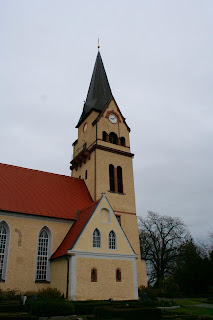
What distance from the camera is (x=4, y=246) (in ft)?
69.7

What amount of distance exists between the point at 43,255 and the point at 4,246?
319cm

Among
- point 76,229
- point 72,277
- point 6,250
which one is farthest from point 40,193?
point 72,277

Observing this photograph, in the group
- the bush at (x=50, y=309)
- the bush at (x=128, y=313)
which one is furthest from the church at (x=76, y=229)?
Answer: the bush at (x=128, y=313)

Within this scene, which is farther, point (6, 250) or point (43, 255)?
point (43, 255)

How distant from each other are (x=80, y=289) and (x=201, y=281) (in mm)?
18910

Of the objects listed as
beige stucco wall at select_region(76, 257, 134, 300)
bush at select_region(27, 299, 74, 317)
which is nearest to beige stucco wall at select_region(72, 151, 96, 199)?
beige stucco wall at select_region(76, 257, 134, 300)

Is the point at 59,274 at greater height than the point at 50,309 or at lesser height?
greater

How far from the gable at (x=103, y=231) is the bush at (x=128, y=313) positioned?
730 centimetres

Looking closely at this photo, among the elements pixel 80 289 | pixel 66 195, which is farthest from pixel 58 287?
pixel 66 195

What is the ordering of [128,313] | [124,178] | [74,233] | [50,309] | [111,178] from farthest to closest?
[124,178], [111,178], [74,233], [50,309], [128,313]

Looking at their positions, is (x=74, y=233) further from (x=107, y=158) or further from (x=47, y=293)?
(x=107, y=158)

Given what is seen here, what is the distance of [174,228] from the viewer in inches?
1881

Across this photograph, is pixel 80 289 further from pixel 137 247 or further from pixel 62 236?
pixel 137 247

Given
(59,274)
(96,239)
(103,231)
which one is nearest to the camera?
(59,274)
